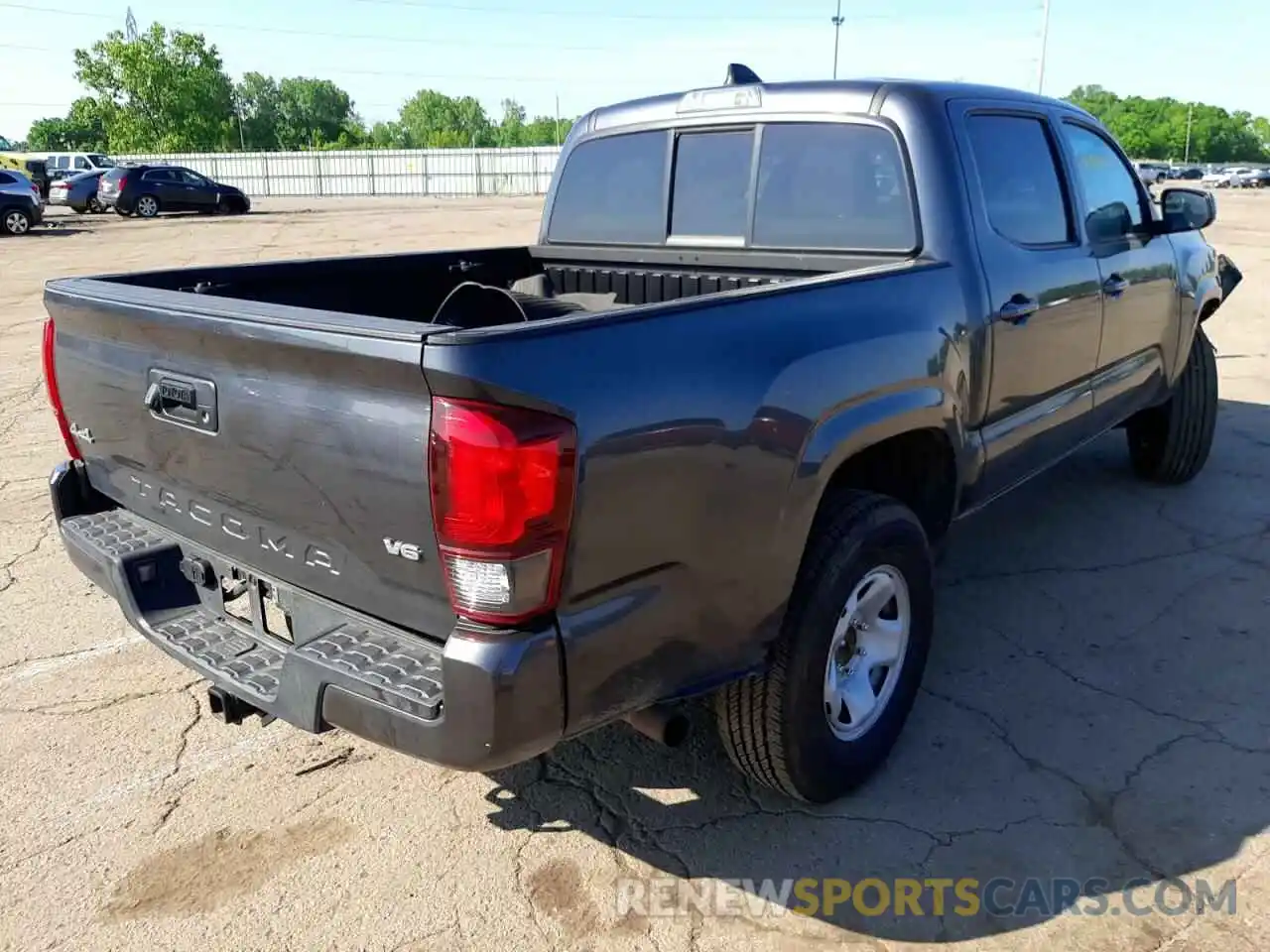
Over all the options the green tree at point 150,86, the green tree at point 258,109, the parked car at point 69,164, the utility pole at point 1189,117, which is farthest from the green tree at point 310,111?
the utility pole at point 1189,117

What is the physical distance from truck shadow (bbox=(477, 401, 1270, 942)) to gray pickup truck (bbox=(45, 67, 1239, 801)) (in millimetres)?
217

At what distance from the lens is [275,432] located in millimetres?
2256

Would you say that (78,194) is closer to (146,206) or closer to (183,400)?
(146,206)

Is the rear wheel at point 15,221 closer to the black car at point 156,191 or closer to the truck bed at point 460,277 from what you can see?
the black car at point 156,191

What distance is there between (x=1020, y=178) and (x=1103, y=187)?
0.89m

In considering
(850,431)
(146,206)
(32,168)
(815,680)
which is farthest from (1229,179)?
(815,680)

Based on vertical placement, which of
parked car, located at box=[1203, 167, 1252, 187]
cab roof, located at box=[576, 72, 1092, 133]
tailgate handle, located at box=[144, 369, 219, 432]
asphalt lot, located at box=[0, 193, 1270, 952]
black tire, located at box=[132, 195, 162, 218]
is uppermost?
parked car, located at box=[1203, 167, 1252, 187]

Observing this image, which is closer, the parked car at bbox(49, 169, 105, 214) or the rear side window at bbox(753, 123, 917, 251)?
the rear side window at bbox(753, 123, 917, 251)

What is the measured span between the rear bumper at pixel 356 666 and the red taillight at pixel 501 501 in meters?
0.10

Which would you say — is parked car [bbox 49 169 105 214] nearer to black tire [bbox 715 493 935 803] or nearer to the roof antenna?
the roof antenna

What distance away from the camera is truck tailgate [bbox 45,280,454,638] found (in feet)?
6.65

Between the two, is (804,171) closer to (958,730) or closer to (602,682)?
(958,730)

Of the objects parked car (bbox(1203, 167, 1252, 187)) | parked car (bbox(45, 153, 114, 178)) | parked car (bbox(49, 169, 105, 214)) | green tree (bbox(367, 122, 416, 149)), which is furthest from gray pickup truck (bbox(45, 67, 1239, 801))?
green tree (bbox(367, 122, 416, 149))

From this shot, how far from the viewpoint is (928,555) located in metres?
3.07
